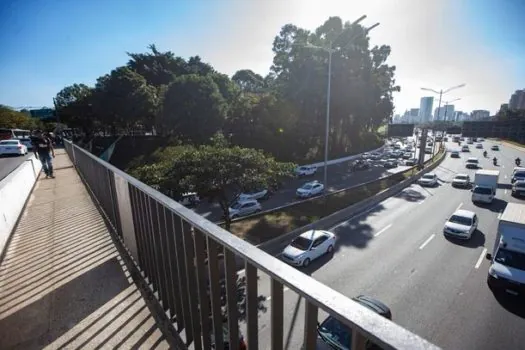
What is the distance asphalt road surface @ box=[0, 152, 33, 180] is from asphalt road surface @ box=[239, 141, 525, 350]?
12974 mm

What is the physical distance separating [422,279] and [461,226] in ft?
17.0

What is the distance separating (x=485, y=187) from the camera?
1919cm

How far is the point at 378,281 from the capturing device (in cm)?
971

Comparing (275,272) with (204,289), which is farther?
(204,289)

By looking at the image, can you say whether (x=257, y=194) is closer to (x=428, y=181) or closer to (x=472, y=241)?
(x=472, y=241)

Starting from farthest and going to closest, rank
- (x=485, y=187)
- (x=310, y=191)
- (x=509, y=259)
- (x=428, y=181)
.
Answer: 1. (x=428, y=181)
2. (x=310, y=191)
3. (x=485, y=187)
4. (x=509, y=259)

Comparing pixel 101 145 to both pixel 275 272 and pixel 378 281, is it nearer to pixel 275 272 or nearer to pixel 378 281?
pixel 378 281

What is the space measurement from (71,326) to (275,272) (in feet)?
7.67

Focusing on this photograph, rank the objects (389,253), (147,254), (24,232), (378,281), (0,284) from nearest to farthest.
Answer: (147,254)
(0,284)
(24,232)
(378,281)
(389,253)

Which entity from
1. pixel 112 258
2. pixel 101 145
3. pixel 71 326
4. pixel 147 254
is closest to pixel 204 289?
pixel 147 254

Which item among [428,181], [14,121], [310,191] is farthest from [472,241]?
[14,121]

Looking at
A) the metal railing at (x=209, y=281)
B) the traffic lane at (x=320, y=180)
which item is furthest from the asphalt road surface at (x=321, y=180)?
the metal railing at (x=209, y=281)

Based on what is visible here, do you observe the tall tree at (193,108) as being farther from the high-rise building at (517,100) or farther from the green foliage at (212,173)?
the high-rise building at (517,100)

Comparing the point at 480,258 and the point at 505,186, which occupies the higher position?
the point at 480,258
